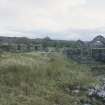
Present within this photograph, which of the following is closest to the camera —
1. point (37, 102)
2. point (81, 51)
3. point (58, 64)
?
point (37, 102)

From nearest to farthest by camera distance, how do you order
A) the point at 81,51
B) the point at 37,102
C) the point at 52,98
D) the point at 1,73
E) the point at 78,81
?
the point at 37,102 → the point at 52,98 → the point at 1,73 → the point at 78,81 → the point at 81,51

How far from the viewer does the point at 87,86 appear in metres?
14.5

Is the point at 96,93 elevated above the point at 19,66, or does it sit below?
below

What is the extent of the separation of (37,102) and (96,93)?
10.4 ft

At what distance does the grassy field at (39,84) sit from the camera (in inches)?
441

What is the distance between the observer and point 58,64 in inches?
697

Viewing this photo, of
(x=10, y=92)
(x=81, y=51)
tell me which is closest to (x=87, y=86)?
(x=10, y=92)

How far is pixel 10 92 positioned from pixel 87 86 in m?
4.24

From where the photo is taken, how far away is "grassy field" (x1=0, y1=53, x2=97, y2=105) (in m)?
11.2

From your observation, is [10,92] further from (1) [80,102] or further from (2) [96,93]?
(2) [96,93]

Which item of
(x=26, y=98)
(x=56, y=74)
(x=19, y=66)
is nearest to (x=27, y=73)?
(x=19, y=66)

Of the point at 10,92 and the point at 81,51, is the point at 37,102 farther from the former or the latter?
the point at 81,51

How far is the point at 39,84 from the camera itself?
13539 mm

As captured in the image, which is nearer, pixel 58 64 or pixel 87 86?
pixel 87 86
